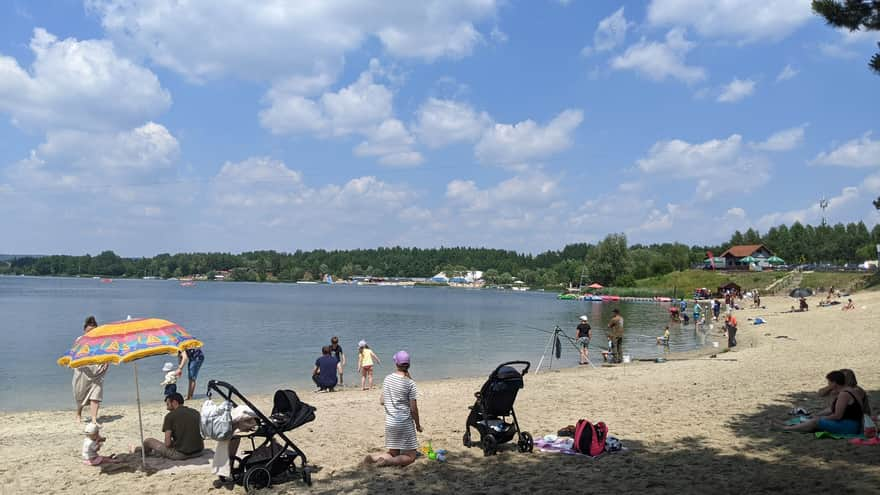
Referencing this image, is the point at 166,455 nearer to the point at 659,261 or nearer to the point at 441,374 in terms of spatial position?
the point at 441,374

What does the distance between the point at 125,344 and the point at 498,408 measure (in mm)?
4791

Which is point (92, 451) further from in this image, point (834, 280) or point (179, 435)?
point (834, 280)

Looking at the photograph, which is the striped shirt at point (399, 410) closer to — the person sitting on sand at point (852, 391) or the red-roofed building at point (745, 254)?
the person sitting on sand at point (852, 391)

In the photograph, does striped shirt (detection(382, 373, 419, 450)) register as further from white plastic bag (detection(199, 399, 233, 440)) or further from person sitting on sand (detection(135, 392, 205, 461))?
person sitting on sand (detection(135, 392, 205, 461))

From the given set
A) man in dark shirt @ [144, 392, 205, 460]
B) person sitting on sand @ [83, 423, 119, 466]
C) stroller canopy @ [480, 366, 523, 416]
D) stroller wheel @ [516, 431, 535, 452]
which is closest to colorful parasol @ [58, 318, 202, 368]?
man in dark shirt @ [144, 392, 205, 460]

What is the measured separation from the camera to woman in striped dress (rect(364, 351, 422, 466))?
24.4 feet

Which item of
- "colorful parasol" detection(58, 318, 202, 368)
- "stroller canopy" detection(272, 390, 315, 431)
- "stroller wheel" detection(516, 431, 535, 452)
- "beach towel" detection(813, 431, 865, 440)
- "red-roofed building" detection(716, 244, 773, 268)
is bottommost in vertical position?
"stroller wheel" detection(516, 431, 535, 452)

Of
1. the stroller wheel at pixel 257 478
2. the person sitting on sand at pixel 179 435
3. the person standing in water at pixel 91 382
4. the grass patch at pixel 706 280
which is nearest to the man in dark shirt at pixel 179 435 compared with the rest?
the person sitting on sand at pixel 179 435

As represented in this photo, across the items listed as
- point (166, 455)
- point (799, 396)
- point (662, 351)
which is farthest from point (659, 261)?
point (166, 455)

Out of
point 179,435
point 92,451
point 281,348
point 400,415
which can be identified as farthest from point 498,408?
point 281,348

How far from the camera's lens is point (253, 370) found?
23219 mm

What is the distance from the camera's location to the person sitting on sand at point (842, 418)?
26.2ft

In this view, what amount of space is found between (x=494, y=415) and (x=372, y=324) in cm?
4119

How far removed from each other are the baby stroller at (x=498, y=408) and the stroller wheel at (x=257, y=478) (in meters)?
2.79
